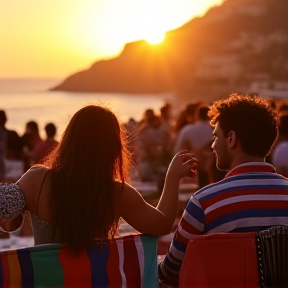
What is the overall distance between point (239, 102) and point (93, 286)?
852mm

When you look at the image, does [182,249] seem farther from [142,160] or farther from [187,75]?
[187,75]

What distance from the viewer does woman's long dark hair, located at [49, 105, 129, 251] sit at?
2520 mm

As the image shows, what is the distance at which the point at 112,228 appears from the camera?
2590 mm

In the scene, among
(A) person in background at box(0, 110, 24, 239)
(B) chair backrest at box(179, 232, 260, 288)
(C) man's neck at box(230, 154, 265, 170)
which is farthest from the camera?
(A) person in background at box(0, 110, 24, 239)

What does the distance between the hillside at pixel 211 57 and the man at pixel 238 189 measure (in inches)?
3311

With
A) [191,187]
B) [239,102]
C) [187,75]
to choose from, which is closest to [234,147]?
[239,102]

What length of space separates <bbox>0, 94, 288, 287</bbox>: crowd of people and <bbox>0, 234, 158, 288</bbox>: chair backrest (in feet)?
0.16

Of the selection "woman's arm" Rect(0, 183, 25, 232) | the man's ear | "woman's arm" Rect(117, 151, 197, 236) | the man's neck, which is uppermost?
the man's ear

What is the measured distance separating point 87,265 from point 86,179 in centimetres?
30

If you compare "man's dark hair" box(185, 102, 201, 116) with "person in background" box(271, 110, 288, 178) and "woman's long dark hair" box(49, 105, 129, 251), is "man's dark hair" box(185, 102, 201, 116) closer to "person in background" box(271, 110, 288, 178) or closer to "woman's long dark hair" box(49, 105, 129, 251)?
"person in background" box(271, 110, 288, 178)

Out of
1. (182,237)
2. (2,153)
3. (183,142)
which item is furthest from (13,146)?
(182,237)

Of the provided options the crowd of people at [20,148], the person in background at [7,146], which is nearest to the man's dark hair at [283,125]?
the person in background at [7,146]

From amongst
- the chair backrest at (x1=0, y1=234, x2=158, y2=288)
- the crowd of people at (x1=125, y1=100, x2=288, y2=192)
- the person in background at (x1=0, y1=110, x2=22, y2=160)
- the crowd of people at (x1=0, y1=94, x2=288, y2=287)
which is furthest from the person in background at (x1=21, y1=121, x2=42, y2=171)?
the chair backrest at (x1=0, y1=234, x2=158, y2=288)

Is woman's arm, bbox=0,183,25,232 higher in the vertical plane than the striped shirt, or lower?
higher
